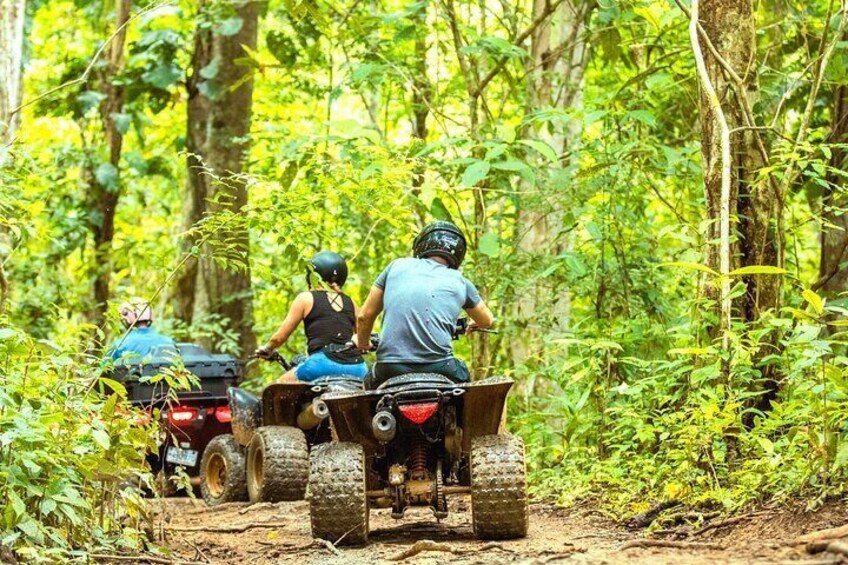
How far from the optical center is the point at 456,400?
7207 millimetres

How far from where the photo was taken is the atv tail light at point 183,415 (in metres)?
11.8

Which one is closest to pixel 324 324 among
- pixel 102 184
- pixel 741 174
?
pixel 741 174

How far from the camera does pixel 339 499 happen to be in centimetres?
709

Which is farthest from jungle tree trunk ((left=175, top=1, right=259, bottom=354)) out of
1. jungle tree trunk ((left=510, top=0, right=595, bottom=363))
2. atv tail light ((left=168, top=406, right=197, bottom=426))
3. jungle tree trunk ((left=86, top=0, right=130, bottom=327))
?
jungle tree trunk ((left=510, top=0, right=595, bottom=363))

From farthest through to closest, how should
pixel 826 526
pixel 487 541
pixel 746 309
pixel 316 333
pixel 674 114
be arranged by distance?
pixel 674 114 → pixel 316 333 → pixel 746 309 → pixel 487 541 → pixel 826 526

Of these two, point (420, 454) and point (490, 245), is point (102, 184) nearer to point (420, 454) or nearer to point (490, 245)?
point (490, 245)

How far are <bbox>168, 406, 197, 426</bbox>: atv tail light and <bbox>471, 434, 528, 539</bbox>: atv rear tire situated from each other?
535 cm

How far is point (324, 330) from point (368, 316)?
2.45 meters

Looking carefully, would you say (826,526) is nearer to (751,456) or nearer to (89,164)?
(751,456)

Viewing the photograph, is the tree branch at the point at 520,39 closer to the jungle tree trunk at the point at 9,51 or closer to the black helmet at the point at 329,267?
the black helmet at the point at 329,267

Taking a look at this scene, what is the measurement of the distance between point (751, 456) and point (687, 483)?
17.0 inches

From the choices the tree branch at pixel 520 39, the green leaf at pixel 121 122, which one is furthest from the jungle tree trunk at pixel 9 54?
the green leaf at pixel 121 122

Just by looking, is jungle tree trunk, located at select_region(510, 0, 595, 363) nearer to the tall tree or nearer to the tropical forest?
the tropical forest

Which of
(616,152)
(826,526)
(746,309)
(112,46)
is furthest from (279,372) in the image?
(826,526)
